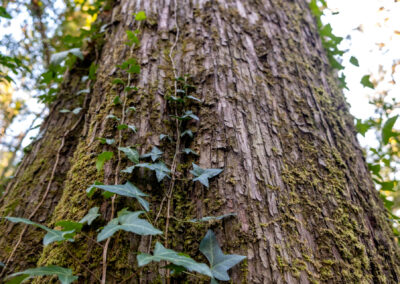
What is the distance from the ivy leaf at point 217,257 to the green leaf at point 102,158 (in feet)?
1.79

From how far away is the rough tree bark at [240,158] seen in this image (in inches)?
40.1

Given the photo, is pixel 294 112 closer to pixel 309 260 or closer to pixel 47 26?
pixel 309 260

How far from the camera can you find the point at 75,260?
0.99 meters

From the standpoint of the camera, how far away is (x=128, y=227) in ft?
2.75

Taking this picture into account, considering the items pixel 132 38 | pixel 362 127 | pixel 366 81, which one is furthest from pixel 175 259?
pixel 366 81

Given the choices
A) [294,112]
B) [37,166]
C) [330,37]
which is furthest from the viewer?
[330,37]

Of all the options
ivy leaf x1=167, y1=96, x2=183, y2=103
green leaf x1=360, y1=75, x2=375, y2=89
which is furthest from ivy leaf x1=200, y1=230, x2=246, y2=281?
green leaf x1=360, y1=75, x2=375, y2=89

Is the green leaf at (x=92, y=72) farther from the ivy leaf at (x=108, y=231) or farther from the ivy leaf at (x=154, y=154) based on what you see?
the ivy leaf at (x=108, y=231)

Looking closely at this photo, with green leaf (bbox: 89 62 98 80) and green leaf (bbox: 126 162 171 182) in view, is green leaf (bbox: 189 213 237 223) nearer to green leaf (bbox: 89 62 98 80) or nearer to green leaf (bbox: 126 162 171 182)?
green leaf (bbox: 126 162 171 182)

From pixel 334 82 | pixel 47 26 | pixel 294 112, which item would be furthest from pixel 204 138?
pixel 47 26

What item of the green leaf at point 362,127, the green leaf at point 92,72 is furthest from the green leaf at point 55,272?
the green leaf at point 362,127

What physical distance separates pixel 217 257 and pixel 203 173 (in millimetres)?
350

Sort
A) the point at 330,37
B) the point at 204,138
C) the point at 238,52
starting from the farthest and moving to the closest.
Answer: the point at 330,37, the point at 238,52, the point at 204,138

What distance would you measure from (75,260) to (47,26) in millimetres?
3593
